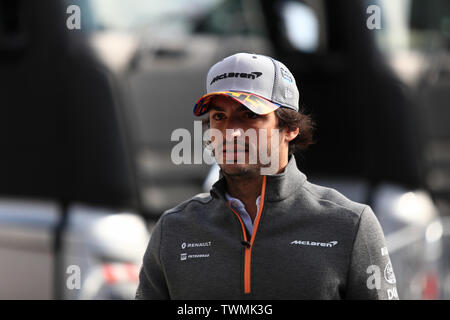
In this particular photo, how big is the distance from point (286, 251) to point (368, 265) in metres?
0.17

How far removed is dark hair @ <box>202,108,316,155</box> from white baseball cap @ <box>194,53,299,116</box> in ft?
0.07

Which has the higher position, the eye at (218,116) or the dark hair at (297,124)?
the eye at (218,116)

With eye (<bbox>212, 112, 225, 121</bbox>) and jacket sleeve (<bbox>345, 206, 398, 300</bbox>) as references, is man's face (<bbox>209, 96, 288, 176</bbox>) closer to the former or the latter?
eye (<bbox>212, 112, 225, 121</bbox>)

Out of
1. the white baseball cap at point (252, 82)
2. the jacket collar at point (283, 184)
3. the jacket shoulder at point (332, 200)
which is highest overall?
the white baseball cap at point (252, 82)

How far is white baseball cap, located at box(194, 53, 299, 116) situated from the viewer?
175cm

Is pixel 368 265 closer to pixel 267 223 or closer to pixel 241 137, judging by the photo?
pixel 267 223

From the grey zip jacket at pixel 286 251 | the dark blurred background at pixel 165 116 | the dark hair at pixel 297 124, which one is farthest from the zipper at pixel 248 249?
the dark blurred background at pixel 165 116

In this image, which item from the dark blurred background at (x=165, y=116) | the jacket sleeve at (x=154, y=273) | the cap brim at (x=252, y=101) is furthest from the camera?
the dark blurred background at (x=165, y=116)

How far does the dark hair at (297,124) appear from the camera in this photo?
1793mm

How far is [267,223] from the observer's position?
1.80m

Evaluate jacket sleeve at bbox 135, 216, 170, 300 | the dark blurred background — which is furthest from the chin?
the dark blurred background

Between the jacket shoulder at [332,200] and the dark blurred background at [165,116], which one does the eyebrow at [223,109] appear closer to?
the jacket shoulder at [332,200]
